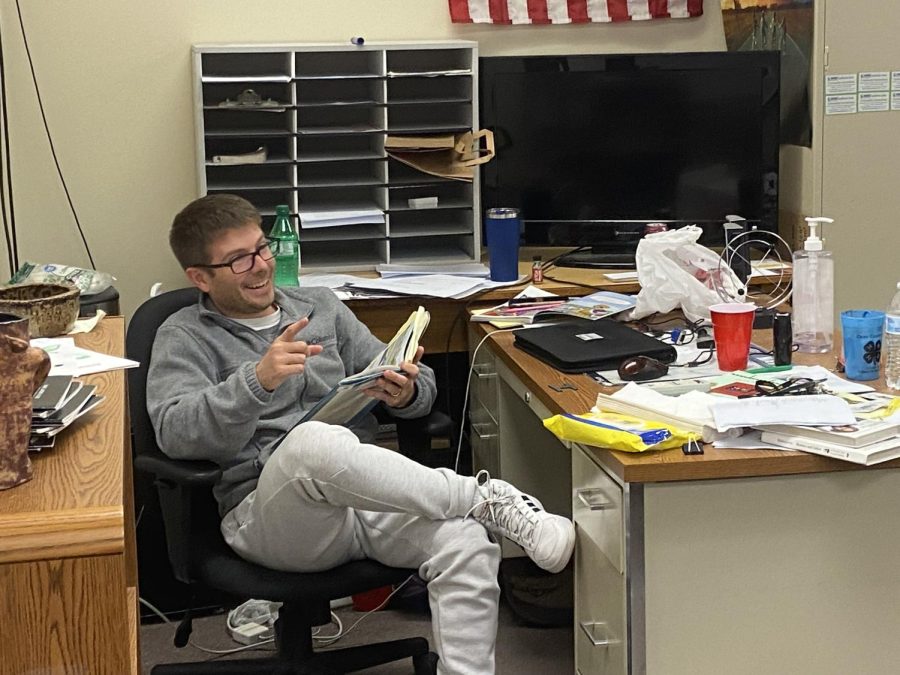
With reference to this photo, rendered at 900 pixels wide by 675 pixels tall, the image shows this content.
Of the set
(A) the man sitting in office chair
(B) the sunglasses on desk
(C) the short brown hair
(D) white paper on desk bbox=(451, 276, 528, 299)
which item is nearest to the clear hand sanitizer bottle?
(B) the sunglasses on desk

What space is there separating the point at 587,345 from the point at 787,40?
1351 mm

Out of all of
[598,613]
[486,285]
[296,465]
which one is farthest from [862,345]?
[486,285]

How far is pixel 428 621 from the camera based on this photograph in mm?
2781

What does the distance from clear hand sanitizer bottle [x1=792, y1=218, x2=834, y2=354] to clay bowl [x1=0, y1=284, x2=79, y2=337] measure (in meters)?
1.35

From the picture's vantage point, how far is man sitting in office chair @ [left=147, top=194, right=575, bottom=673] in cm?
200

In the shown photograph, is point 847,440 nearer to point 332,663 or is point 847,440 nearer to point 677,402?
point 677,402

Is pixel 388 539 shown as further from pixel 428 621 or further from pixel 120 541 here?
pixel 120 541

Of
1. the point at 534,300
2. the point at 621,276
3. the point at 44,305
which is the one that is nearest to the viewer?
the point at 44,305

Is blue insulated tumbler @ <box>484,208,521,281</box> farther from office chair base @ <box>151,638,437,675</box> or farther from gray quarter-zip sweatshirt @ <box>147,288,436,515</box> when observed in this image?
office chair base @ <box>151,638,437,675</box>

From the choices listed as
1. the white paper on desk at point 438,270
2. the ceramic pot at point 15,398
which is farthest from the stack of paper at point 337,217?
the ceramic pot at point 15,398

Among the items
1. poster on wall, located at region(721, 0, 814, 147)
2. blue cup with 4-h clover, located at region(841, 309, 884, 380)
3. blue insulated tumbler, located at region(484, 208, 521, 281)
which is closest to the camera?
blue cup with 4-h clover, located at region(841, 309, 884, 380)

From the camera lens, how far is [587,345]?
2334 mm

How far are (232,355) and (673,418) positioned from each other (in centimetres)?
90

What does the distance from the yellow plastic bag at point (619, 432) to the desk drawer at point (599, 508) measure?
0.06m
